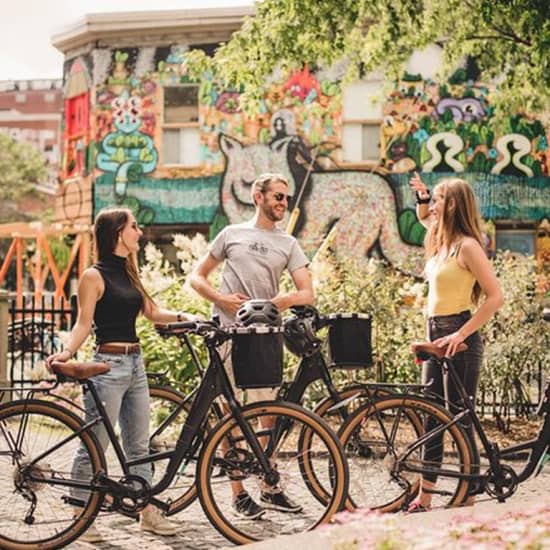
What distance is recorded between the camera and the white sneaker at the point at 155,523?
6.50 m

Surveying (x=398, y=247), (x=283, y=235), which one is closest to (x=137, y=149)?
(x=398, y=247)

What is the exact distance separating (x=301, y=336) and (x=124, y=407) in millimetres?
1102

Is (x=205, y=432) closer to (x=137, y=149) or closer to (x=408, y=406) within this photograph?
(x=408, y=406)

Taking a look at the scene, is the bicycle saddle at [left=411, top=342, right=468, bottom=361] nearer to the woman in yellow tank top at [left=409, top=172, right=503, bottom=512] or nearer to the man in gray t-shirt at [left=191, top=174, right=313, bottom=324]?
the woman in yellow tank top at [left=409, top=172, right=503, bottom=512]

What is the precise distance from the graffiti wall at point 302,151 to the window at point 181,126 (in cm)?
2

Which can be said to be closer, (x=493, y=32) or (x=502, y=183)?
(x=493, y=32)

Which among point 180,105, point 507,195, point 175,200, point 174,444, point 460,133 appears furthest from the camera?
point 180,105

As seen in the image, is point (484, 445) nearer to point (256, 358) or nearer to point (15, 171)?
point (256, 358)

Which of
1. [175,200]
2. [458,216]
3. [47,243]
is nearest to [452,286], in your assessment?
[458,216]

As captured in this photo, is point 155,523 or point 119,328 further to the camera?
point 155,523

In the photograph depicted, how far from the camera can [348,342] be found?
671 centimetres

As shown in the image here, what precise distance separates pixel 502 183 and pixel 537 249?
1.51m

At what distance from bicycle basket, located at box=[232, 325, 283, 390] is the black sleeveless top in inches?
28.1

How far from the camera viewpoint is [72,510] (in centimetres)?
605
